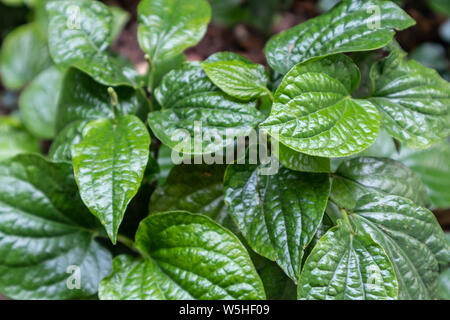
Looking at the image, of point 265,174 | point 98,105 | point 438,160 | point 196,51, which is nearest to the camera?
point 265,174

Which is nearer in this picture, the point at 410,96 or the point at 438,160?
the point at 410,96

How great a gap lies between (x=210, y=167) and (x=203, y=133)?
11cm

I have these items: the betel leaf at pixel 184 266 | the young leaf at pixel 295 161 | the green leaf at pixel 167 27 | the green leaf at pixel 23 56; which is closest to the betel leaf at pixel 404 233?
the young leaf at pixel 295 161

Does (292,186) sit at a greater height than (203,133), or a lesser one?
lesser

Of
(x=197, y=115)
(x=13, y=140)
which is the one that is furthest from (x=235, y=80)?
(x=13, y=140)

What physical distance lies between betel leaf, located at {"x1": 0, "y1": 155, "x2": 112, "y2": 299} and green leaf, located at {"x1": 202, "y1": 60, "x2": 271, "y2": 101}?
1.20 ft

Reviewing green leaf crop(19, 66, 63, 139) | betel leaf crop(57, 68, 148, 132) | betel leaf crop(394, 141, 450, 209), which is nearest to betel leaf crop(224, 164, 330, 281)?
betel leaf crop(57, 68, 148, 132)

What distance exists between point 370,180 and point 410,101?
0.17m

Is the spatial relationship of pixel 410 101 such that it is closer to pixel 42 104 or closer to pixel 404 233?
pixel 404 233

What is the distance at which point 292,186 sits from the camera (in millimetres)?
781

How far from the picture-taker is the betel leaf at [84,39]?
2.94 ft

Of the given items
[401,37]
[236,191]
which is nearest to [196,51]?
[401,37]

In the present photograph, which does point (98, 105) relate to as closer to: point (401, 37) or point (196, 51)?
point (196, 51)

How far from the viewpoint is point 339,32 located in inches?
32.6
